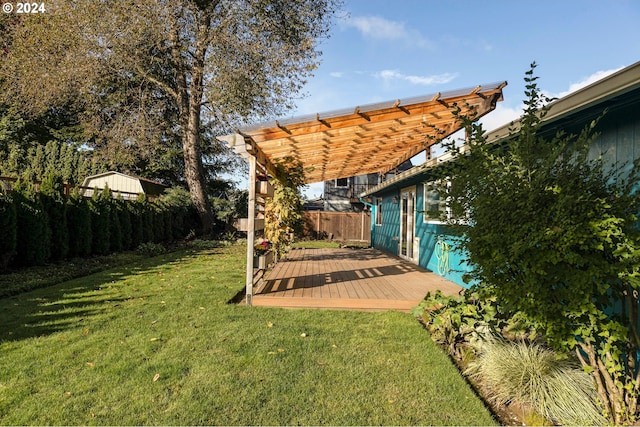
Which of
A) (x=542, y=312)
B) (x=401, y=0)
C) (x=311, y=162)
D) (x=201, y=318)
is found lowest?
(x=201, y=318)

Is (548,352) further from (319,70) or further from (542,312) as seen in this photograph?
(319,70)

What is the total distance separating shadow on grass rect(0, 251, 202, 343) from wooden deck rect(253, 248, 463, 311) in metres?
2.09

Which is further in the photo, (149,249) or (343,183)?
(343,183)

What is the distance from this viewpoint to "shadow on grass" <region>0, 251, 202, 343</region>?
4.03 metres

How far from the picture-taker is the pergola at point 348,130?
5359mm

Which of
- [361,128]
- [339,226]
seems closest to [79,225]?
[361,128]

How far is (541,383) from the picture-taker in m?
2.70

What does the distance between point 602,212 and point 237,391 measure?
8.84ft

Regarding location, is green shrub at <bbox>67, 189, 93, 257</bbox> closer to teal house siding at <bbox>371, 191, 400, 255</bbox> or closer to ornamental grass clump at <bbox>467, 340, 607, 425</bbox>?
teal house siding at <bbox>371, 191, 400, 255</bbox>

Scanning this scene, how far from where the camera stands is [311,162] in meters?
10.3

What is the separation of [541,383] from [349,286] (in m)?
3.77

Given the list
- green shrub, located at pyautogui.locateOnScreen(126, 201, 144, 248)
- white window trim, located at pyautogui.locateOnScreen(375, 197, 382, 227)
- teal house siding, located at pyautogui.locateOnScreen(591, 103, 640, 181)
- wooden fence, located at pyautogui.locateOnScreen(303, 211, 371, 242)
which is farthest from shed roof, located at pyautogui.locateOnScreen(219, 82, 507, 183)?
wooden fence, located at pyautogui.locateOnScreen(303, 211, 371, 242)

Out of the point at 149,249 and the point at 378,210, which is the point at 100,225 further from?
the point at 378,210

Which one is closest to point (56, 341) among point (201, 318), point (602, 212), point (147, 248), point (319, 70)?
point (201, 318)
